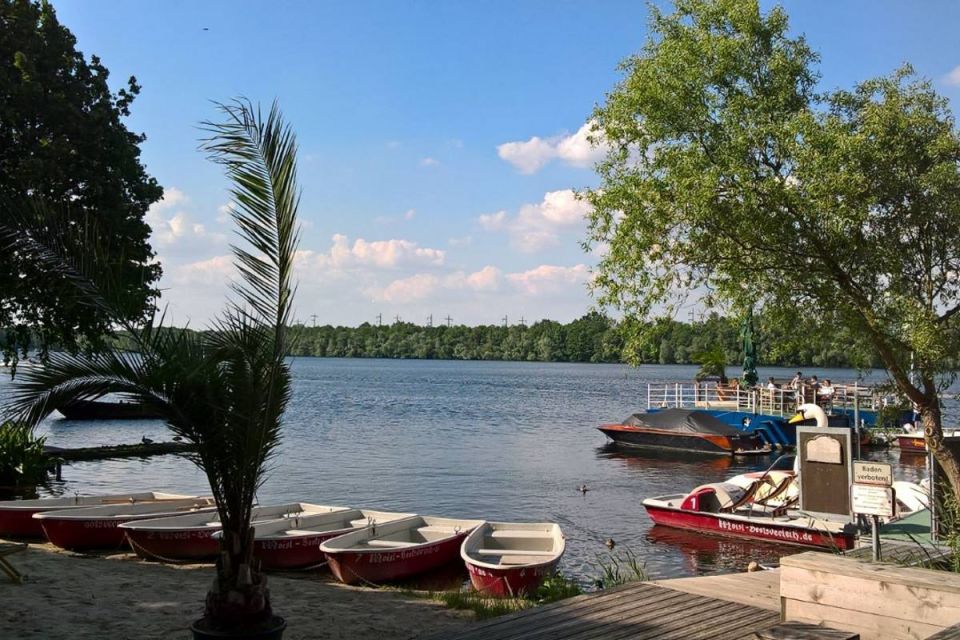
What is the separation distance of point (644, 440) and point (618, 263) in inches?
1099

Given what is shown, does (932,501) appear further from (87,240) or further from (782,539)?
(87,240)

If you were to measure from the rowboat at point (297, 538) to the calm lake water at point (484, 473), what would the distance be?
181 inches

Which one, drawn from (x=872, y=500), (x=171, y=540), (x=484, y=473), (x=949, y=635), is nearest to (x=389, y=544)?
(x=171, y=540)

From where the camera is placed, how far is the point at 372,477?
29.1m

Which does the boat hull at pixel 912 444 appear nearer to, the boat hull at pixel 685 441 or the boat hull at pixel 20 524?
the boat hull at pixel 685 441

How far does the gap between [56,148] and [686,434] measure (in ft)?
87.7

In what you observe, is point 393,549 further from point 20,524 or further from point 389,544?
point 20,524

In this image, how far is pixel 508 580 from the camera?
1208 cm

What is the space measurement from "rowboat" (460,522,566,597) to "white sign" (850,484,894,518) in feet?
18.5

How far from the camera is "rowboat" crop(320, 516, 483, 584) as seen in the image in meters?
13.0

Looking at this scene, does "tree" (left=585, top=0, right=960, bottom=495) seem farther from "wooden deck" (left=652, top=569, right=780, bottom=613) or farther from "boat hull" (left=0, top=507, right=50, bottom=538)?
"boat hull" (left=0, top=507, right=50, bottom=538)

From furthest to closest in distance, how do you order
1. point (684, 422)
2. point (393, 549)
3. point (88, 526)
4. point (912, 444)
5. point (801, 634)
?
point (684, 422)
point (912, 444)
point (88, 526)
point (393, 549)
point (801, 634)

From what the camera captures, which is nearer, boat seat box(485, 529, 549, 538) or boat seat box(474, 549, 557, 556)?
boat seat box(474, 549, 557, 556)

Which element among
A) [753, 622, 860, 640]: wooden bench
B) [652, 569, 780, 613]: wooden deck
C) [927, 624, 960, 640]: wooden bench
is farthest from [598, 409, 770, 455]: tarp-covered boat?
[927, 624, 960, 640]: wooden bench
